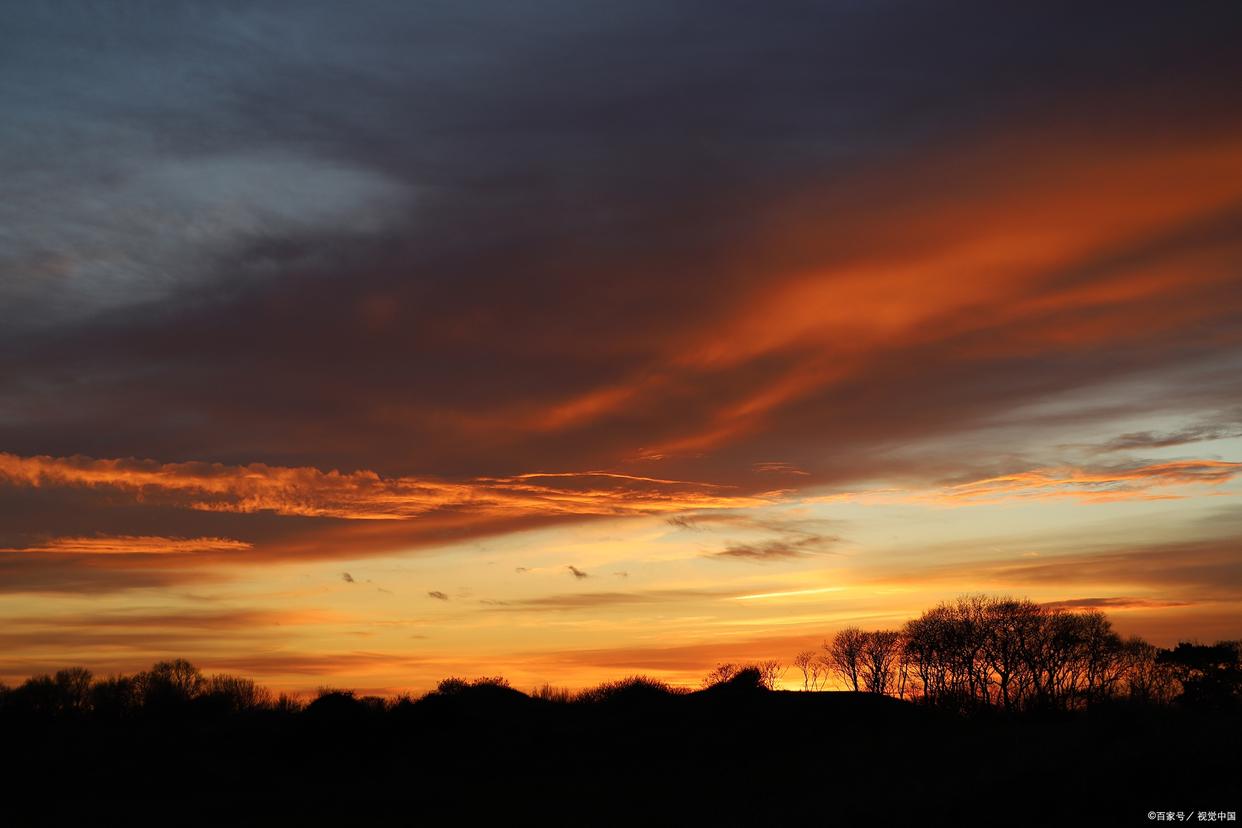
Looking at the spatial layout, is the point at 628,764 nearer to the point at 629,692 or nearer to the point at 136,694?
the point at 629,692

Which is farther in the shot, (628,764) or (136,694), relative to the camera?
(136,694)

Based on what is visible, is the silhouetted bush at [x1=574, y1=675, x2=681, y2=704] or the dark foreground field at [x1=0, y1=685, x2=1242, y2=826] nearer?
the dark foreground field at [x1=0, y1=685, x2=1242, y2=826]

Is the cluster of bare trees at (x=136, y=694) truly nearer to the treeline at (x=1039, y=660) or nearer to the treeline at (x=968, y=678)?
the treeline at (x=968, y=678)

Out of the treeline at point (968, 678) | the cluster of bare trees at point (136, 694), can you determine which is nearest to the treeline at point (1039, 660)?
the treeline at point (968, 678)

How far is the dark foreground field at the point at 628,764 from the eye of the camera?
2953 cm

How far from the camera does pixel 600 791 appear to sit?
52.8m

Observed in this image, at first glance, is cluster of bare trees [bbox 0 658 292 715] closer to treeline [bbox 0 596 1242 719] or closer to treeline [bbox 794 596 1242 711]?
treeline [bbox 0 596 1242 719]

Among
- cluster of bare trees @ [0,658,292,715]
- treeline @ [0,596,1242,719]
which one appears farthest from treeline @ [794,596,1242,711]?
cluster of bare trees @ [0,658,292,715]

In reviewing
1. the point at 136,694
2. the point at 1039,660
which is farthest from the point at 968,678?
the point at 136,694

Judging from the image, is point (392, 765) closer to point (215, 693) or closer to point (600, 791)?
point (600, 791)

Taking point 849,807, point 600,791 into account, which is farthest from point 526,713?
point 849,807

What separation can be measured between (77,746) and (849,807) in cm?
5434

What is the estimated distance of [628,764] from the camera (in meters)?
62.2

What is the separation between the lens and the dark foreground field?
1163 inches
